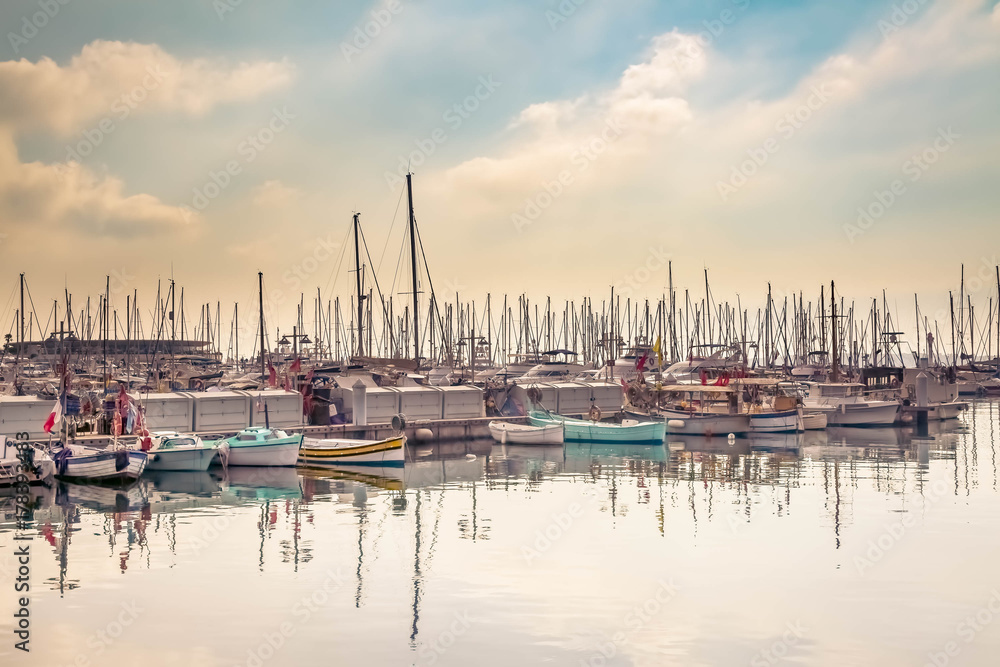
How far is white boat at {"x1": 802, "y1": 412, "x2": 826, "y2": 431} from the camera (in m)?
77.7

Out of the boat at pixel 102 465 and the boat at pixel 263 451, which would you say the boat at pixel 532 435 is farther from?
the boat at pixel 102 465

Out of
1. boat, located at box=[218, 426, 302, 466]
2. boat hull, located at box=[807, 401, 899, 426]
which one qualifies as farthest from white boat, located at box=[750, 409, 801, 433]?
boat, located at box=[218, 426, 302, 466]

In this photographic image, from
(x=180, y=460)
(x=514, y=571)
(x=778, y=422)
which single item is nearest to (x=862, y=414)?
(x=778, y=422)

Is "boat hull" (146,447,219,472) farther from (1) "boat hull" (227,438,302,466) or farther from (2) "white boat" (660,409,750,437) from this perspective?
(2) "white boat" (660,409,750,437)

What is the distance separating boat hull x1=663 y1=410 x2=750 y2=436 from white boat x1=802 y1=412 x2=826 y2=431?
6438 mm

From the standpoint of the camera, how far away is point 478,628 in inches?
896

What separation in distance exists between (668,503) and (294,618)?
22.5m

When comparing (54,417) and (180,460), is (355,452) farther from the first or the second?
(54,417)

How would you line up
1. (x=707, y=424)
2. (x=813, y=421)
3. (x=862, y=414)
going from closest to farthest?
(x=707, y=424)
(x=813, y=421)
(x=862, y=414)

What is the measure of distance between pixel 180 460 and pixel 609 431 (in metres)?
30.9

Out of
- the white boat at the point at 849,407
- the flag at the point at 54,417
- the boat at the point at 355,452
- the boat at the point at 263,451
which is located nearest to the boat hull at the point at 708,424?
the white boat at the point at 849,407

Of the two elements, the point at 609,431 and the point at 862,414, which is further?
the point at 862,414

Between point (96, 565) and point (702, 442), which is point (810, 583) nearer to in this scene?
point (96, 565)

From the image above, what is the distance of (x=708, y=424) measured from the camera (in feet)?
246
